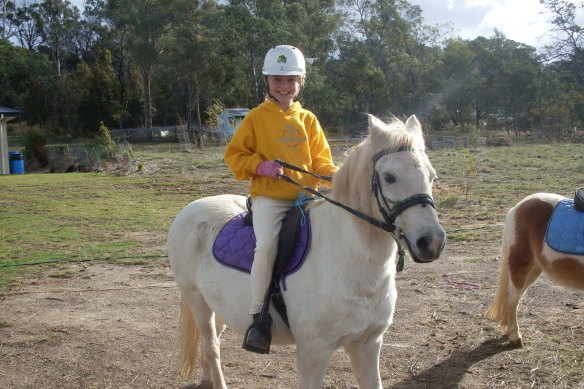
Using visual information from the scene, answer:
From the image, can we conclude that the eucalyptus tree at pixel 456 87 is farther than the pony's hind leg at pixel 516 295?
Yes

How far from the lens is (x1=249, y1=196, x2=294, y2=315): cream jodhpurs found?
288 cm

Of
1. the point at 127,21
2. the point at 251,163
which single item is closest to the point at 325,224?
the point at 251,163

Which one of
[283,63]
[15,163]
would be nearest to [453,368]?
[283,63]

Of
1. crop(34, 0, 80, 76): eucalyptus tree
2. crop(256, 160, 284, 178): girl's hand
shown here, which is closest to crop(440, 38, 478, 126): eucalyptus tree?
crop(34, 0, 80, 76): eucalyptus tree

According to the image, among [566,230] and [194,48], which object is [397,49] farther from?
[566,230]

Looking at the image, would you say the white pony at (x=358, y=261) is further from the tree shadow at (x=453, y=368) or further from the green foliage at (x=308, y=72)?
the green foliage at (x=308, y=72)

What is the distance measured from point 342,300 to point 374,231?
0.40m

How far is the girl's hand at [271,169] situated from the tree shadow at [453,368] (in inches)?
77.8

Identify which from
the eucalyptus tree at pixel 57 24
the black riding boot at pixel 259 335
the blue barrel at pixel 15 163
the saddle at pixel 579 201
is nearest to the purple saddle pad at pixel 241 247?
the black riding boot at pixel 259 335

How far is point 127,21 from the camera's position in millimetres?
41969

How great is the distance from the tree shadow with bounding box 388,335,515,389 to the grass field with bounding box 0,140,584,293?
400 centimetres

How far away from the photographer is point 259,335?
9.36 ft

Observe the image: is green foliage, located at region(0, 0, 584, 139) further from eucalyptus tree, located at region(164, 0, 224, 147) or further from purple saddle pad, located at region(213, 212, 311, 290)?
purple saddle pad, located at region(213, 212, 311, 290)

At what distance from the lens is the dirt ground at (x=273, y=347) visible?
3.95 metres
